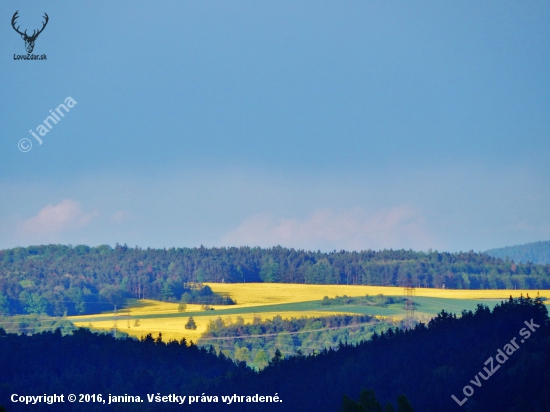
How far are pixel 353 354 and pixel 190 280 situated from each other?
6473 cm

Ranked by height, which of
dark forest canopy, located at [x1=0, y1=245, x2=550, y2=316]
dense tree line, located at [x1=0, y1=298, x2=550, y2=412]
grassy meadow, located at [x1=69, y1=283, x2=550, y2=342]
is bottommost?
dense tree line, located at [x1=0, y1=298, x2=550, y2=412]

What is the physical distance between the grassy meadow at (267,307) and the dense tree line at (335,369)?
22.7 feet

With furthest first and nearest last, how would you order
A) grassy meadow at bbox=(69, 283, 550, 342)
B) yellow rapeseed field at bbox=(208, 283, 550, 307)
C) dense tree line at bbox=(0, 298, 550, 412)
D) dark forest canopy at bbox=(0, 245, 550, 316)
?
dark forest canopy at bbox=(0, 245, 550, 316), yellow rapeseed field at bbox=(208, 283, 550, 307), grassy meadow at bbox=(69, 283, 550, 342), dense tree line at bbox=(0, 298, 550, 412)

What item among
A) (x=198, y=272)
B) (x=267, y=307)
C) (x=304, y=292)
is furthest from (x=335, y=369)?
(x=198, y=272)

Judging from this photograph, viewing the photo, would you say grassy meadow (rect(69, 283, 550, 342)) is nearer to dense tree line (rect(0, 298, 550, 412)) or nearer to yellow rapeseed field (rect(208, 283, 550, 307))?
yellow rapeseed field (rect(208, 283, 550, 307))

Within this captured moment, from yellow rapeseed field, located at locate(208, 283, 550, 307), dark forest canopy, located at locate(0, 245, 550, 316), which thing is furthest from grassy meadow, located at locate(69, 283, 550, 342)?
dark forest canopy, located at locate(0, 245, 550, 316)

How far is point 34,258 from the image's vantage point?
182750 millimetres

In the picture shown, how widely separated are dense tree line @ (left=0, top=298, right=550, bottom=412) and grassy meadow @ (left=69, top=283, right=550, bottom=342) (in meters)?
6.91

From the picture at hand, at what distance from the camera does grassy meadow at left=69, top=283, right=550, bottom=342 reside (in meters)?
111

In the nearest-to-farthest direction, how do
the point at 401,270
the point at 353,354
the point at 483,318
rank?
the point at 483,318 < the point at 353,354 < the point at 401,270

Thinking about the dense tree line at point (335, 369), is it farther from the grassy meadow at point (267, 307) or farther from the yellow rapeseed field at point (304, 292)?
the yellow rapeseed field at point (304, 292)

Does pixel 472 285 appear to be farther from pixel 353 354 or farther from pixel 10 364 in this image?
pixel 10 364

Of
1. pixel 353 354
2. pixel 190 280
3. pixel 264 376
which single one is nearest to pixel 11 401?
pixel 264 376

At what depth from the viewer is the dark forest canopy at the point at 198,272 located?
136 m
